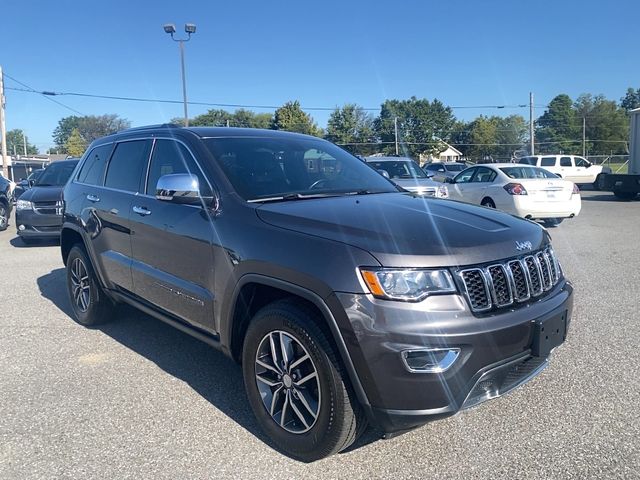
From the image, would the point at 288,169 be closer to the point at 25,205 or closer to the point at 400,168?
the point at 25,205

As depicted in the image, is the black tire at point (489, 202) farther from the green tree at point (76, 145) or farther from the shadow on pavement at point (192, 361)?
the green tree at point (76, 145)

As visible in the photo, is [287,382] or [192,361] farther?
[192,361]

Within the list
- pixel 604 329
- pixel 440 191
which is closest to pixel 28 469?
pixel 604 329

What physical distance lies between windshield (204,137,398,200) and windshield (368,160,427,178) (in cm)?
842

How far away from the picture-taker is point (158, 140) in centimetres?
417

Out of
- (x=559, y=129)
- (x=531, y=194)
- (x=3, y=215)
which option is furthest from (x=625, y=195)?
(x=559, y=129)

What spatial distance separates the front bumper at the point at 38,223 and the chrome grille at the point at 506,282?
32.3 feet

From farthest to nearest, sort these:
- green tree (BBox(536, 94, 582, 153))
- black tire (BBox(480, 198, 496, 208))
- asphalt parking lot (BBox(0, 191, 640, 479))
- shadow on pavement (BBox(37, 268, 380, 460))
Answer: green tree (BBox(536, 94, 582, 153)) → black tire (BBox(480, 198, 496, 208)) → shadow on pavement (BBox(37, 268, 380, 460)) → asphalt parking lot (BBox(0, 191, 640, 479))

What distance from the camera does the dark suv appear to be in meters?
2.44

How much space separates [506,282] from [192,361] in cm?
268

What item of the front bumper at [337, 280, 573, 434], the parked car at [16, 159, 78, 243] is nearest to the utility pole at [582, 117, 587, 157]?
the parked car at [16, 159, 78, 243]

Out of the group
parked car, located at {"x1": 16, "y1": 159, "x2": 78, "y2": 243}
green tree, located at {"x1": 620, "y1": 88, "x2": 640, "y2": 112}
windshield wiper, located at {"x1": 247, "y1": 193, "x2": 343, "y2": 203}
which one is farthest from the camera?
green tree, located at {"x1": 620, "y1": 88, "x2": 640, "y2": 112}

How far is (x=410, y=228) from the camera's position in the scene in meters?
2.75

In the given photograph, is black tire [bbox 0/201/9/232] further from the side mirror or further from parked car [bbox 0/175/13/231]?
the side mirror
